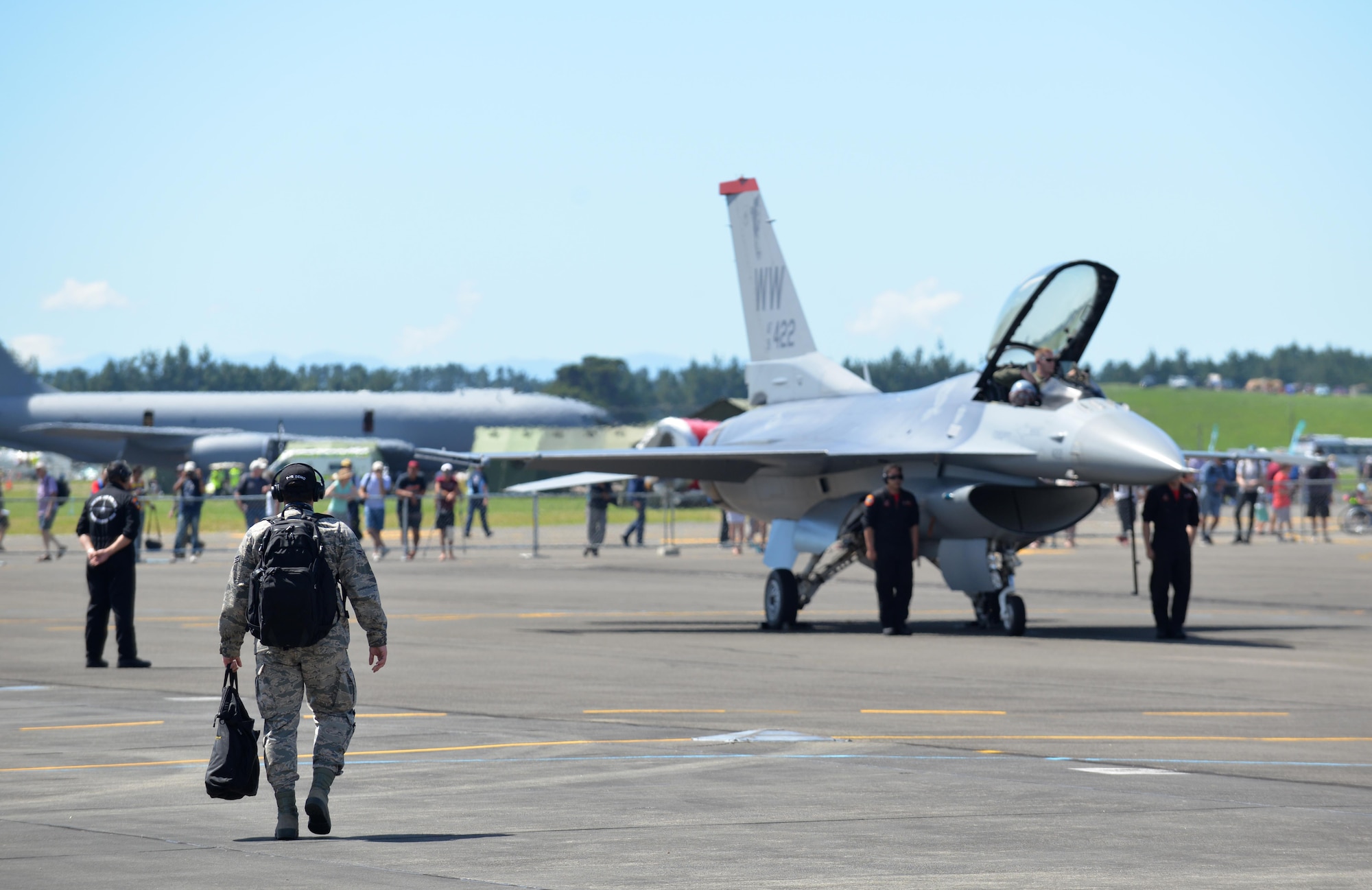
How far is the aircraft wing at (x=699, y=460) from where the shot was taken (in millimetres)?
19469

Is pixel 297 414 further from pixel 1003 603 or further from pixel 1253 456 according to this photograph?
pixel 1003 603

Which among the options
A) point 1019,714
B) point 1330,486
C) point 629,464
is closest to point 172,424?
point 1330,486

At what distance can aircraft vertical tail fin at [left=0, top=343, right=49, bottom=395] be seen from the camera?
238ft

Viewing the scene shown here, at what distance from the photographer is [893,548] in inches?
733

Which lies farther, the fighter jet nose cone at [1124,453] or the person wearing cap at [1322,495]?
the person wearing cap at [1322,495]

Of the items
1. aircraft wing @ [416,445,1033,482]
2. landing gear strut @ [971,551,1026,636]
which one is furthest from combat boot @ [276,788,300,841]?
landing gear strut @ [971,551,1026,636]

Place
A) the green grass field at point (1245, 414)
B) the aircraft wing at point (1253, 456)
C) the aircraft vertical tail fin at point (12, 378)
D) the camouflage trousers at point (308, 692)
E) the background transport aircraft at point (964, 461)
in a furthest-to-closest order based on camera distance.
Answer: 1. the green grass field at point (1245, 414)
2. the aircraft vertical tail fin at point (12, 378)
3. the aircraft wing at point (1253, 456)
4. the background transport aircraft at point (964, 461)
5. the camouflage trousers at point (308, 692)

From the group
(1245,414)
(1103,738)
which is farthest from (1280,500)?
(1245,414)

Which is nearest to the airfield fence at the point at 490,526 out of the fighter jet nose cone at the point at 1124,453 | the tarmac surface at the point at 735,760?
the fighter jet nose cone at the point at 1124,453

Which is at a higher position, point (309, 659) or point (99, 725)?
point (309, 659)

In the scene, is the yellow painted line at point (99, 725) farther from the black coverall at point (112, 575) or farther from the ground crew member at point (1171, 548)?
the ground crew member at point (1171, 548)

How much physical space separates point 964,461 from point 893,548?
1380 mm

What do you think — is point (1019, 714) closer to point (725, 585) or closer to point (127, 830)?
point (127, 830)

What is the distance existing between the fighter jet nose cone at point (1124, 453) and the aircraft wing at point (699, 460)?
93cm
